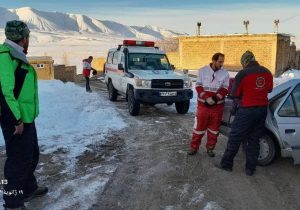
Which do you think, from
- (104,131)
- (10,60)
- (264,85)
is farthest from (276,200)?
(104,131)

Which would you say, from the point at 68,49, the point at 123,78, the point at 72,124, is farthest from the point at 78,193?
the point at 68,49

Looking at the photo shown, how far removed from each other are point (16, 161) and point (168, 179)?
2.33m

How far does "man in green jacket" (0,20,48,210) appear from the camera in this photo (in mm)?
4238

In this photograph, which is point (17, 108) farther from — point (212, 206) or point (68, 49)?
point (68, 49)

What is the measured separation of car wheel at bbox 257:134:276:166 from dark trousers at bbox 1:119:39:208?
12.1ft

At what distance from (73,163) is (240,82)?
2958 millimetres

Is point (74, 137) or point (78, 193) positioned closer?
point (78, 193)

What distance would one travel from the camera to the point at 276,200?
521 cm

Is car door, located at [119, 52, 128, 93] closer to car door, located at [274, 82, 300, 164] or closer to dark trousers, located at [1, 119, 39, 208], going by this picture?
car door, located at [274, 82, 300, 164]

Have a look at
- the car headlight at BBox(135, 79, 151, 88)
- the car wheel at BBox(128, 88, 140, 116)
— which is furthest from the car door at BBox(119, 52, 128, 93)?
the car headlight at BBox(135, 79, 151, 88)

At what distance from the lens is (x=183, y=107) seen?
1231 centimetres

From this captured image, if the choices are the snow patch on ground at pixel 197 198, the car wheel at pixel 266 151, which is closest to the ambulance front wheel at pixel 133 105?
the car wheel at pixel 266 151

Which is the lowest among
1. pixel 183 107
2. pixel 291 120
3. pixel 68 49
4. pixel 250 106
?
pixel 183 107

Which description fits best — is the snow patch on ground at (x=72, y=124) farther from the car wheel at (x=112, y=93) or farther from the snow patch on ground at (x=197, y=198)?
the snow patch on ground at (x=197, y=198)
